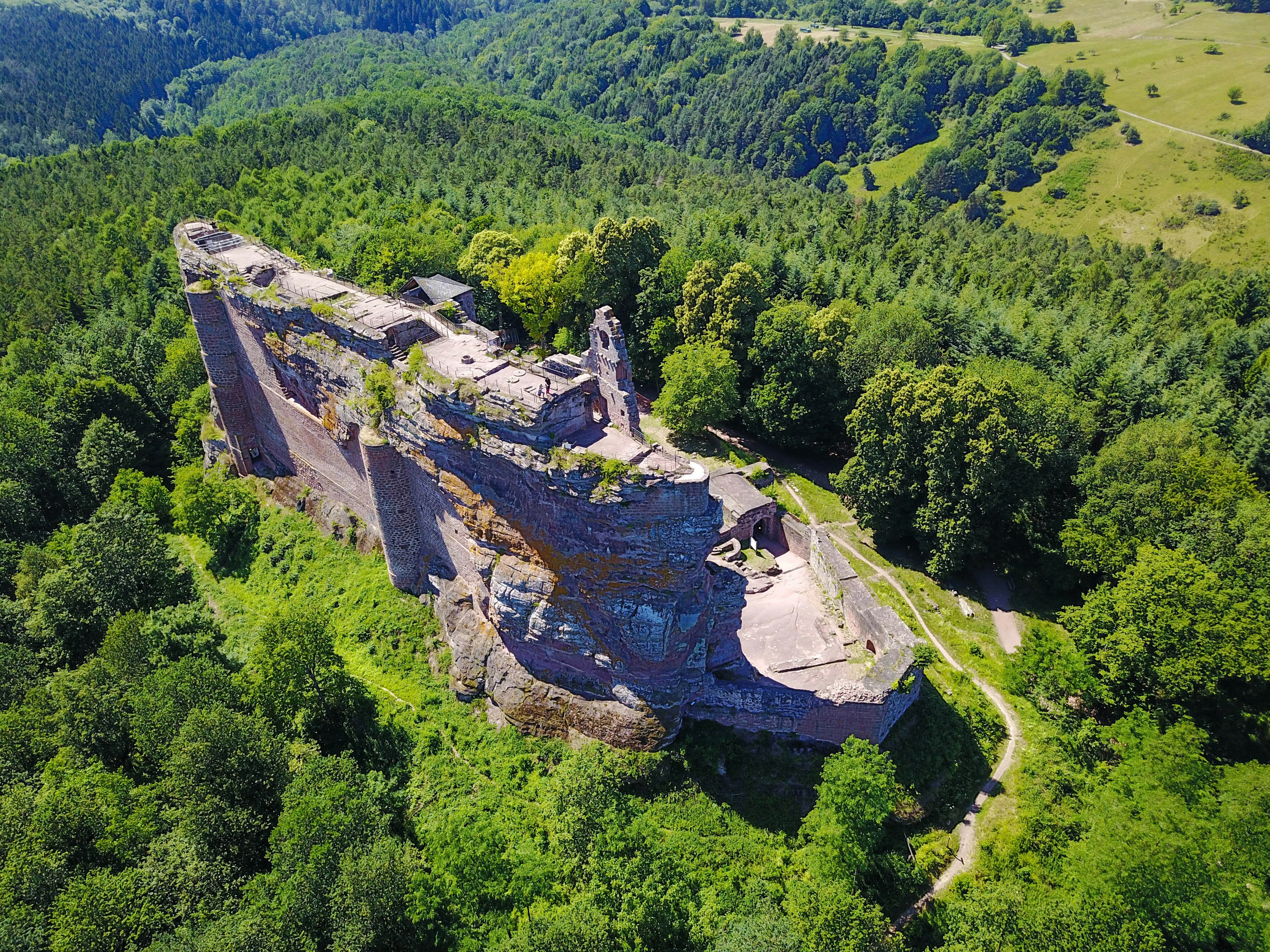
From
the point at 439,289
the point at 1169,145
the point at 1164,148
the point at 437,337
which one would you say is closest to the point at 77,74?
the point at 439,289

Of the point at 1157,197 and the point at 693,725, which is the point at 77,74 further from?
the point at 1157,197

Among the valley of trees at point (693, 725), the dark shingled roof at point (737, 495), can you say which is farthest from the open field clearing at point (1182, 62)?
the dark shingled roof at point (737, 495)

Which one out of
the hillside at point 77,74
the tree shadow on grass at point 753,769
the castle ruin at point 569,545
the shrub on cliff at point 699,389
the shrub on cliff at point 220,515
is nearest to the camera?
the castle ruin at point 569,545

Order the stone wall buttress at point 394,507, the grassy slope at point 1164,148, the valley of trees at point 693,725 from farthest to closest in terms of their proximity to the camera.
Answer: the grassy slope at point 1164,148, the stone wall buttress at point 394,507, the valley of trees at point 693,725

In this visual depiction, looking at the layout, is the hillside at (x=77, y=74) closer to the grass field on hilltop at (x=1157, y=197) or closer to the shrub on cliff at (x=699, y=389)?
the shrub on cliff at (x=699, y=389)

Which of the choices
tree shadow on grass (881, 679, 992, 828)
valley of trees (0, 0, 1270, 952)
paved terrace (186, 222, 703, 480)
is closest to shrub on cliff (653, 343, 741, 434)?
valley of trees (0, 0, 1270, 952)

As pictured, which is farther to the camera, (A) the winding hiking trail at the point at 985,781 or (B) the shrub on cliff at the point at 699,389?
(B) the shrub on cliff at the point at 699,389
